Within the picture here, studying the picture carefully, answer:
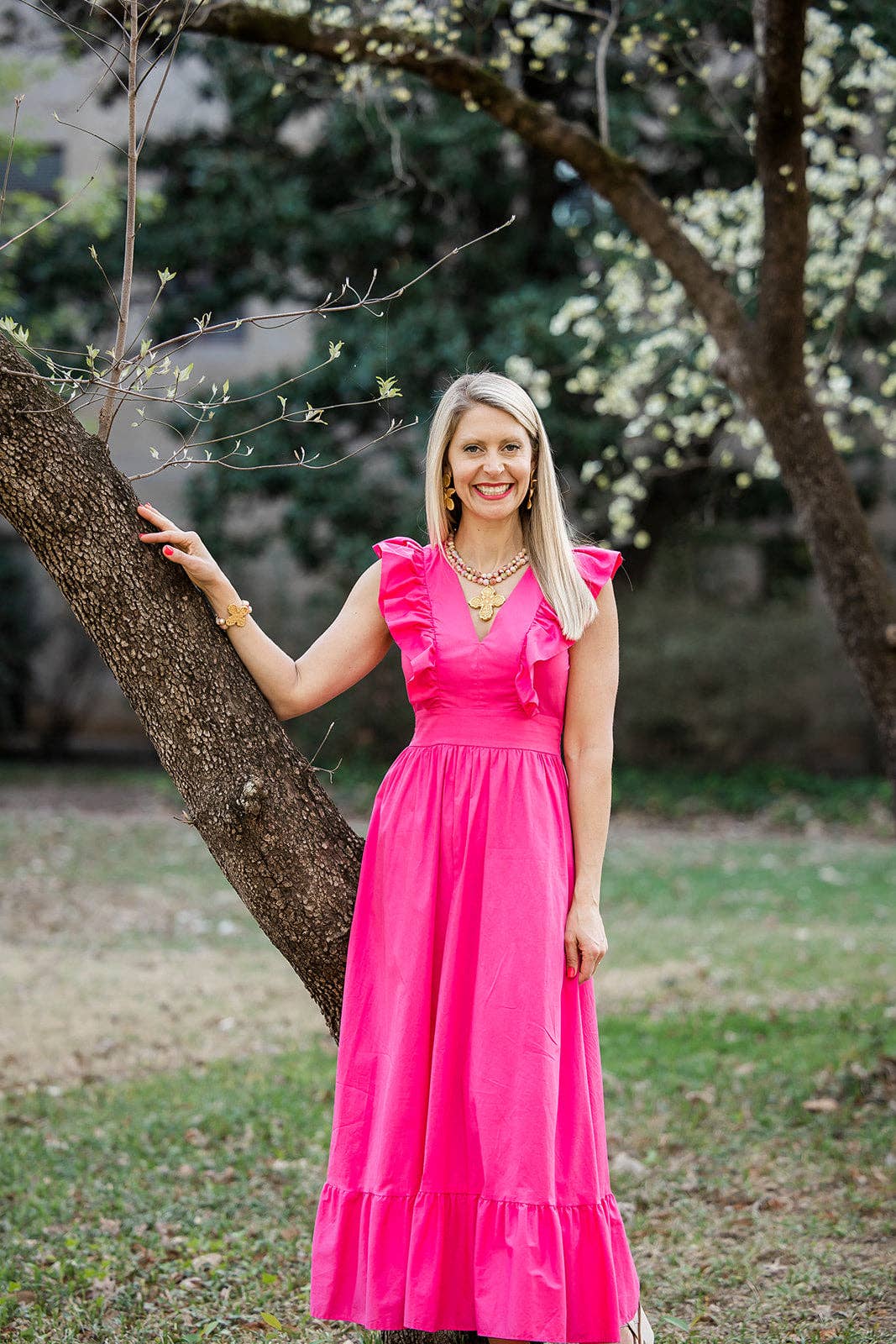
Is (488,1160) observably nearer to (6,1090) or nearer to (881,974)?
(6,1090)

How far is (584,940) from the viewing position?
95.1 inches

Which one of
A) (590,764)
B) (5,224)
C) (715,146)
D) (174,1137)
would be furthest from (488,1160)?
(715,146)

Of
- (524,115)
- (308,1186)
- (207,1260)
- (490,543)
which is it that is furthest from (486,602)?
(524,115)

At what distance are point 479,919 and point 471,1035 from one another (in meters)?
0.21

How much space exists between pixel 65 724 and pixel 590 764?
11376 mm

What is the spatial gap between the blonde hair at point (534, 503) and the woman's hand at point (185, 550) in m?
0.45

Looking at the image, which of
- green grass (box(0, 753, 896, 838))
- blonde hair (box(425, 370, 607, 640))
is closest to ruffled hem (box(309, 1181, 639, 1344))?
blonde hair (box(425, 370, 607, 640))

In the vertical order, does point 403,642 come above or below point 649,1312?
above

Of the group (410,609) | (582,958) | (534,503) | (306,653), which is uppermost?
(534,503)

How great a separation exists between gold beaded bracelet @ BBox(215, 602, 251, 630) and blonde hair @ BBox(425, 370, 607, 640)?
41cm

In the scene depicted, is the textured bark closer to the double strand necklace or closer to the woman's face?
the double strand necklace

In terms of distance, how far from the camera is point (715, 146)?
33.3 ft

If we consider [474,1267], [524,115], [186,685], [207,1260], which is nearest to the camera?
[474,1267]

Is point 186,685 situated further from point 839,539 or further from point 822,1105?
point 822,1105
